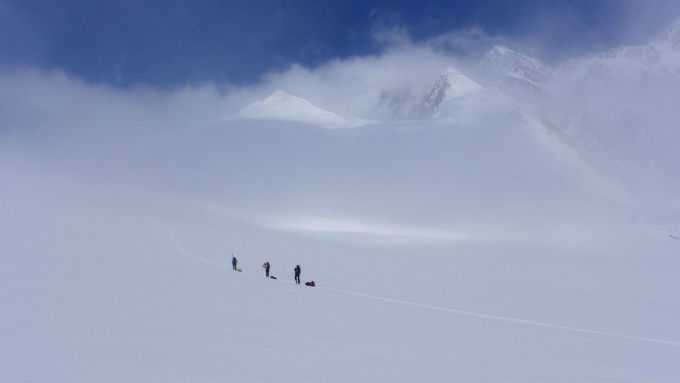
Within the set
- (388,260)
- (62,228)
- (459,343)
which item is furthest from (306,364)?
(388,260)

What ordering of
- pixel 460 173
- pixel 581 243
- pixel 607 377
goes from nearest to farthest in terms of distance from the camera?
pixel 607 377 → pixel 581 243 → pixel 460 173

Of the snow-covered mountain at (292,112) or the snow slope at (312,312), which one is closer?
the snow slope at (312,312)

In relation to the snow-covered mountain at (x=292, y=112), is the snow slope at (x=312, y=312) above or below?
below

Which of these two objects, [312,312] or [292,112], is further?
[292,112]

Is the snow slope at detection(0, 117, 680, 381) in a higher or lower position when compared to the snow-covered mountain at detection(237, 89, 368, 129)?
lower

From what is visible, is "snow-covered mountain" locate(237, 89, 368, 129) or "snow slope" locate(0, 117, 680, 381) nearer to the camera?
"snow slope" locate(0, 117, 680, 381)

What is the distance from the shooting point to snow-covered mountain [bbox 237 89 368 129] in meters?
157

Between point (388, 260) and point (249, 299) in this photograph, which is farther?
point (388, 260)

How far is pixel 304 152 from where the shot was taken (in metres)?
132

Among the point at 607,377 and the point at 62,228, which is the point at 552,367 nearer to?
the point at 607,377

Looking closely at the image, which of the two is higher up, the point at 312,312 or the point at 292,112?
the point at 292,112

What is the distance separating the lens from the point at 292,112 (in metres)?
166

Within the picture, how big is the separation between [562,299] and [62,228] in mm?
24918

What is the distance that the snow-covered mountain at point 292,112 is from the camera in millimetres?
156625
